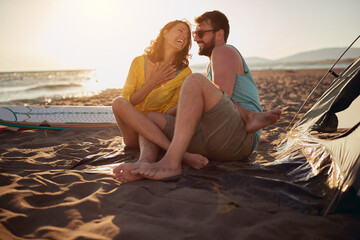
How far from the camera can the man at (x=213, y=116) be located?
1837mm

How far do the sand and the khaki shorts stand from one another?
0.14 m

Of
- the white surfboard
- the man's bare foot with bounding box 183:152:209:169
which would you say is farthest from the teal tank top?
the white surfboard

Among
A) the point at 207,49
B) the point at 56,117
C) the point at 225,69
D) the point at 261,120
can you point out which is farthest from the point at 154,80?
the point at 56,117

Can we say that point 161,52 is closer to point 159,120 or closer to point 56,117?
point 159,120

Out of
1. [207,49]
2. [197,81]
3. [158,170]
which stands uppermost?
[207,49]

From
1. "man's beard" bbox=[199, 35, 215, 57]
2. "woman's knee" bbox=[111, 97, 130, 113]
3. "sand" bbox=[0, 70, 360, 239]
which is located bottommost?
"sand" bbox=[0, 70, 360, 239]

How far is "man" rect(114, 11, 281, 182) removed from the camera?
6.03ft

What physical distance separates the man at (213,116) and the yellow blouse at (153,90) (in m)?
0.28

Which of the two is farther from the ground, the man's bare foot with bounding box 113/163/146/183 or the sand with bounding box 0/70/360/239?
the man's bare foot with bounding box 113/163/146/183

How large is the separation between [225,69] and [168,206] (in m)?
1.20

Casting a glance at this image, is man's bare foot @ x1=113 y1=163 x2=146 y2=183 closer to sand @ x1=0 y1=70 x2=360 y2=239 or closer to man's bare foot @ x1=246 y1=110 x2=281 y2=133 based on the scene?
sand @ x1=0 y1=70 x2=360 y2=239

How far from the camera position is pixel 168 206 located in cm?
154

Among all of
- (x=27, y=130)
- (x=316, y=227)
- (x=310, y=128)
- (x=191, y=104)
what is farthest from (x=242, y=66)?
(x=27, y=130)

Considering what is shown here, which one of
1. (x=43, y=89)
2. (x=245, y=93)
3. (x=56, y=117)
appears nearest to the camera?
(x=245, y=93)
